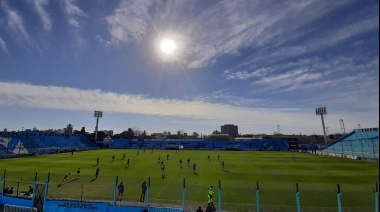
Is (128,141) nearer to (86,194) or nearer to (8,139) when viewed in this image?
(8,139)

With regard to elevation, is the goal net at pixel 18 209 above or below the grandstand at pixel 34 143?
below

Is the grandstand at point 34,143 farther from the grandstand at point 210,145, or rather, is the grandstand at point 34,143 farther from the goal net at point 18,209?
the goal net at point 18,209

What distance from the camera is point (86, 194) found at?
2233 cm

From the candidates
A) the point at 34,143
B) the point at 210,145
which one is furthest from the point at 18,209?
the point at 210,145

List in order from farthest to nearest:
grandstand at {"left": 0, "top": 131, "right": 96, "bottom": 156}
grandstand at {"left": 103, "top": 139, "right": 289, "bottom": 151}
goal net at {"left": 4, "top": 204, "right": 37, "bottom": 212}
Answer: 1. grandstand at {"left": 103, "top": 139, "right": 289, "bottom": 151}
2. grandstand at {"left": 0, "top": 131, "right": 96, "bottom": 156}
3. goal net at {"left": 4, "top": 204, "right": 37, "bottom": 212}

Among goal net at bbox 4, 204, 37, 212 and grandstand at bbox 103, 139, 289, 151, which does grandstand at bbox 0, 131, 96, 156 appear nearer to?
grandstand at bbox 103, 139, 289, 151

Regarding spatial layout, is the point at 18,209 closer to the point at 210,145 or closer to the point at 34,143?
the point at 34,143

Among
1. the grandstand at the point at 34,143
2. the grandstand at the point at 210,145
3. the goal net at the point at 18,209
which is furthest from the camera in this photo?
the grandstand at the point at 210,145

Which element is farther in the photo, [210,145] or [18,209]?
[210,145]

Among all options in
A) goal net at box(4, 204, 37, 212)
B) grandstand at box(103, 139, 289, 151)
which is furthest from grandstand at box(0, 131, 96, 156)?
goal net at box(4, 204, 37, 212)

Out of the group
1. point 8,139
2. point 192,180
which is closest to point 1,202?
point 192,180

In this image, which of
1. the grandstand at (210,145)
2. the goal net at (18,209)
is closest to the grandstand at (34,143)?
the grandstand at (210,145)

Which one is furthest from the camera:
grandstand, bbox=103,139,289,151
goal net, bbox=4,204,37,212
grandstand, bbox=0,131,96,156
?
grandstand, bbox=103,139,289,151

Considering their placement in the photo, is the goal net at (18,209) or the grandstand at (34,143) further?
the grandstand at (34,143)
